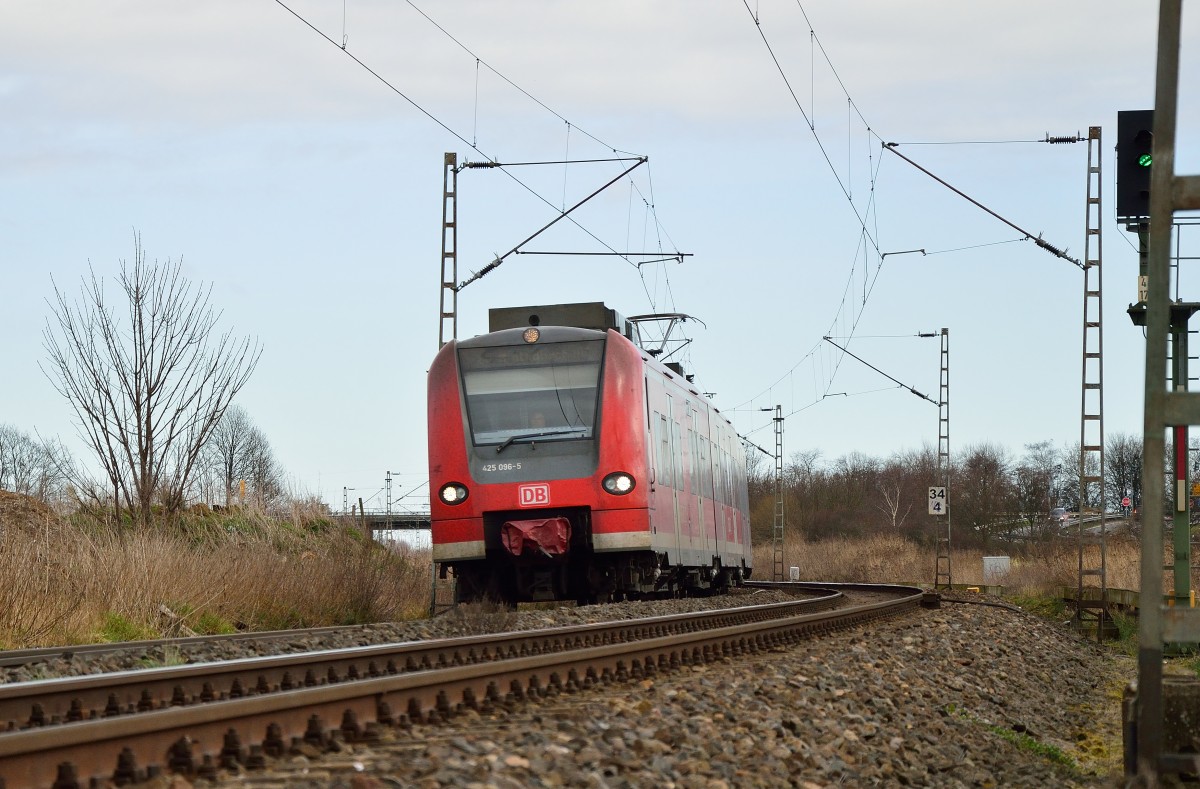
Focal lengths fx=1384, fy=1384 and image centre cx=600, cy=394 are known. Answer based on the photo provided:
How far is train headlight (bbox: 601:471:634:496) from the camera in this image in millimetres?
15625

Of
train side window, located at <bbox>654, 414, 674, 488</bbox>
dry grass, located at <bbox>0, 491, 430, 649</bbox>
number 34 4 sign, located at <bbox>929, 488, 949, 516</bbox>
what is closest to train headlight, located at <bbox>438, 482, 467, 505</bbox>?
dry grass, located at <bbox>0, 491, 430, 649</bbox>

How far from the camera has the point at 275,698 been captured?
5684 millimetres

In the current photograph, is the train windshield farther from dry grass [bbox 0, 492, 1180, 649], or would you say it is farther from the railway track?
the railway track

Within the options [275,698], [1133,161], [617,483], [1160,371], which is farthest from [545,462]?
[1160,371]

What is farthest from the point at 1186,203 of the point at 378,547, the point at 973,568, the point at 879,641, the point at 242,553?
the point at 973,568

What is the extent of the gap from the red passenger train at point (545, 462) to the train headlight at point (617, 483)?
1 centimetres

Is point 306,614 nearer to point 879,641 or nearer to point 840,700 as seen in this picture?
point 879,641

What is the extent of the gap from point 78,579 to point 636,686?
6954 mm

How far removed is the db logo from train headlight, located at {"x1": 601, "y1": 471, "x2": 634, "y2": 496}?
71cm

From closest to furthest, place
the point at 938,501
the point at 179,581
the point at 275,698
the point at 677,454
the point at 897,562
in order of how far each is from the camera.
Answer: the point at 275,698
the point at 179,581
the point at 677,454
the point at 938,501
the point at 897,562

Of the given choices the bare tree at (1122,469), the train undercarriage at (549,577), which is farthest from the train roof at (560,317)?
the bare tree at (1122,469)

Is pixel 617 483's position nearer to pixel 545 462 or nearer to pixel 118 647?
pixel 545 462

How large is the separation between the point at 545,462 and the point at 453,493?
1144mm

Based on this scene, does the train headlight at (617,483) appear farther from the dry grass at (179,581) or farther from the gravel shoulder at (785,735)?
the gravel shoulder at (785,735)
